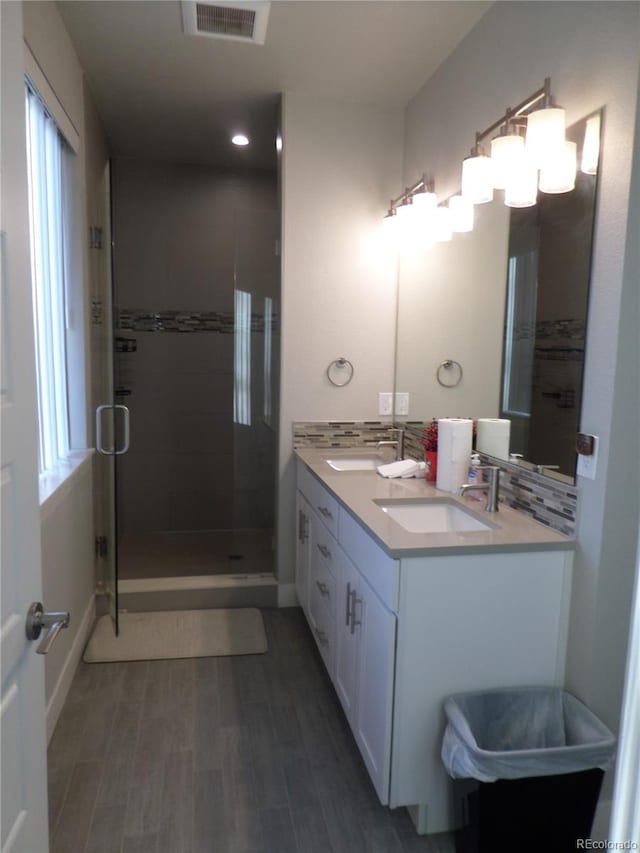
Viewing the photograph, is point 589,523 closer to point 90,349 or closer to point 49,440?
point 49,440

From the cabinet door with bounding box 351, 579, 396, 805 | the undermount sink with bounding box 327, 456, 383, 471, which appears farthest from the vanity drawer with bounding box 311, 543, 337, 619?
the undermount sink with bounding box 327, 456, 383, 471

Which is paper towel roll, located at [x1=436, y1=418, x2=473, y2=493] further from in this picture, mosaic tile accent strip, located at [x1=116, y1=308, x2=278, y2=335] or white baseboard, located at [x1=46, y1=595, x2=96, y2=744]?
mosaic tile accent strip, located at [x1=116, y1=308, x2=278, y2=335]

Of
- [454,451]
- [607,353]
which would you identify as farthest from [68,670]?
[607,353]

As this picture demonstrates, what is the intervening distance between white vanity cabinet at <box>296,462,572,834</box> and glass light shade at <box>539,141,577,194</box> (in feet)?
3.48

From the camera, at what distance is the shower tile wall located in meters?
4.28

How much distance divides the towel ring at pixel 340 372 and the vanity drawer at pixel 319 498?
0.51 metres

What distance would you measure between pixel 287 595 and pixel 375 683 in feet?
5.33

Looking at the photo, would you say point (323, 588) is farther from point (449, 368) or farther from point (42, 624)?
point (42, 624)

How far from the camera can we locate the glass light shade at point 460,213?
2.41m

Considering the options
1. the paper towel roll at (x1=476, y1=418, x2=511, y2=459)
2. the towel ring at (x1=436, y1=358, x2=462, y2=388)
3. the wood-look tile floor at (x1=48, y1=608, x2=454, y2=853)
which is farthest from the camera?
the towel ring at (x1=436, y1=358, x2=462, y2=388)

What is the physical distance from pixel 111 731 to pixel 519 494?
5.68 feet

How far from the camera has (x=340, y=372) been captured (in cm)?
325

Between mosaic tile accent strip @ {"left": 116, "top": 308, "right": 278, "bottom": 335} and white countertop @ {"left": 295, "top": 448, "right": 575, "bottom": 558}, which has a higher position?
mosaic tile accent strip @ {"left": 116, "top": 308, "right": 278, "bottom": 335}

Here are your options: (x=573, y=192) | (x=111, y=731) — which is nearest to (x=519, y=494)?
(x=573, y=192)
